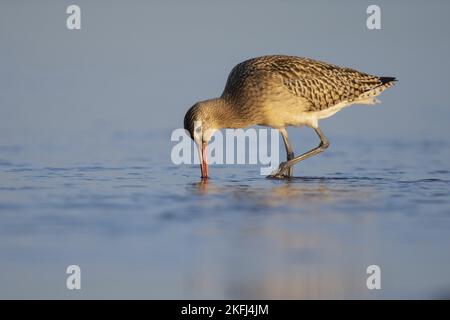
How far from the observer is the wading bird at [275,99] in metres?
13.8

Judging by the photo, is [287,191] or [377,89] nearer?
[287,191]

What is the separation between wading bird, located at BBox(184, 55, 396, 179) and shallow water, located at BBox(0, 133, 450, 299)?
0.68m

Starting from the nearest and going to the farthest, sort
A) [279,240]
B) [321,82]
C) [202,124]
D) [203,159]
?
[279,240] → [203,159] → [202,124] → [321,82]

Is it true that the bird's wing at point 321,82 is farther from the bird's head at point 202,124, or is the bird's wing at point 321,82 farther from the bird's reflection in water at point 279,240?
the bird's reflection in water at point 279,240

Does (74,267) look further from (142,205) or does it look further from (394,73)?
(394,73)

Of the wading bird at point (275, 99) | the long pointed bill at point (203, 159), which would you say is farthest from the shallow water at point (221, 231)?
the wading bird at point (275, 99)

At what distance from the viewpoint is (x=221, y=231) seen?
968 cm

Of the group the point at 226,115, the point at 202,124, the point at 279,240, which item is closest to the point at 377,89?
the point at 226,115

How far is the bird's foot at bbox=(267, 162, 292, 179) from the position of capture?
13.8m

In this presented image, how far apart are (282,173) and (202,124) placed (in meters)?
1.37

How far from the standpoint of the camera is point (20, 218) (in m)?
10.3

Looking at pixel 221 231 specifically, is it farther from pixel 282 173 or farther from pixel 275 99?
pixel 275 99

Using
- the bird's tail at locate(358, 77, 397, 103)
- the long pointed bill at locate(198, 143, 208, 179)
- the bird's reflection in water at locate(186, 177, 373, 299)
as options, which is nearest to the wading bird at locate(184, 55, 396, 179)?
the long pointed bill at locate(198, 143, 208, 179)
